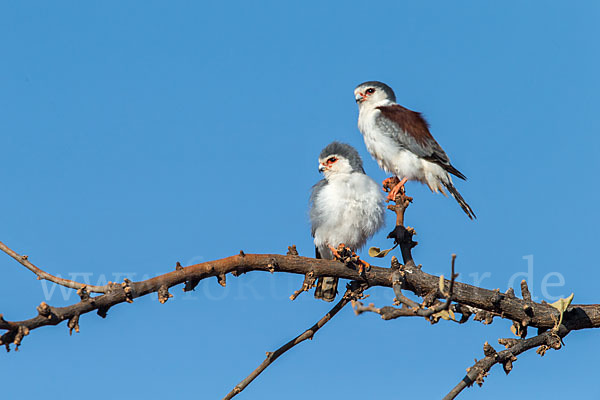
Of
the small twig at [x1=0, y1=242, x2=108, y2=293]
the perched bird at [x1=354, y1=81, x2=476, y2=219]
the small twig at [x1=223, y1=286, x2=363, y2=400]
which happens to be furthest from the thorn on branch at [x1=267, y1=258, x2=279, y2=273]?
the perched bird at [x1=354, y1=81, x2=476, y2=219]

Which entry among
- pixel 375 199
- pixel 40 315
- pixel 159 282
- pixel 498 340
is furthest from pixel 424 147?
pixel 40 315

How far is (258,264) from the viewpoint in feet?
13.8

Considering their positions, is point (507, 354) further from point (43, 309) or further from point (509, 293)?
point (43, 309)

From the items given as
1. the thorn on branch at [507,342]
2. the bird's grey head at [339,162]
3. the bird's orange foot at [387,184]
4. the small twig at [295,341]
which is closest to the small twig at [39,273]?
the small twig at [295,341]

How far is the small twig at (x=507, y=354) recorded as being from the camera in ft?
12.4

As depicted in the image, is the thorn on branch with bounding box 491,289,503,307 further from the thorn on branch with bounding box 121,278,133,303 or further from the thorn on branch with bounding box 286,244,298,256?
the thorn on branch with bounding box 121,278,133,303

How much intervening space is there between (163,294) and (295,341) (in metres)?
0.91

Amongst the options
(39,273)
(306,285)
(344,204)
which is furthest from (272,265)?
(344,204)

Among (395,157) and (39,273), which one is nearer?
(39,273)

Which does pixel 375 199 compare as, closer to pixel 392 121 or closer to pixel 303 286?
pixel 392 121

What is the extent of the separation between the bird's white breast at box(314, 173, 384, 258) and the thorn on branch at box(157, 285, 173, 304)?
2834mm

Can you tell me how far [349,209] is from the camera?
6445 millimetres

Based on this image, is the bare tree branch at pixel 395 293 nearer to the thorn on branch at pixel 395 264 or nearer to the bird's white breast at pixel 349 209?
the thorn on branch at pixel 395 264

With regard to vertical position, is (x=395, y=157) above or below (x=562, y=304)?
above
